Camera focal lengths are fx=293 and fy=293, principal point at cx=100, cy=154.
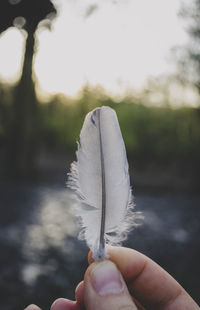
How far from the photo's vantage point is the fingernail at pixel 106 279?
33.5 inches

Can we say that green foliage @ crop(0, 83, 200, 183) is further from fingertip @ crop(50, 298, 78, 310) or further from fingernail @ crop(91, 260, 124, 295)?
fingernail @ crop(91, 260, 124, 295)

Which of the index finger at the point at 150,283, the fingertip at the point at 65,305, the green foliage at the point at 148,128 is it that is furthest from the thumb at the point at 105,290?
the green foliage at the point at 148,128

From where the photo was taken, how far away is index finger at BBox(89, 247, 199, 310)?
1.07 metres

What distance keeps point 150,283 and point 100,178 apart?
0.50 metres

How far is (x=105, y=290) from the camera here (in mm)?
847

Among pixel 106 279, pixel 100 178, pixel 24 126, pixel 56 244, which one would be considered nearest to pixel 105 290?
pixel 106 279

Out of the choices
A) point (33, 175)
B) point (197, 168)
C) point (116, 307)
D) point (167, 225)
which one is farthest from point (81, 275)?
point (197, 168)

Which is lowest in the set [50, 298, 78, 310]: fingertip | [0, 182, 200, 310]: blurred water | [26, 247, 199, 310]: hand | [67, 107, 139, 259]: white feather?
[0, 182, 200, 310]: blurred water

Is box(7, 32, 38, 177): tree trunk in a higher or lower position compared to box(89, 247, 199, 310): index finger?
higher

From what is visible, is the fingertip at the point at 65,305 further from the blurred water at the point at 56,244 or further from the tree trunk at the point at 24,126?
the tree trunk at the point at 24,126

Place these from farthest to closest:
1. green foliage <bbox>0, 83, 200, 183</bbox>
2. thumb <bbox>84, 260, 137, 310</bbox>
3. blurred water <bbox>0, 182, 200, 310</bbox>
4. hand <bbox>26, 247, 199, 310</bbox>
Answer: green foliage <bbox>0, 83, 200, 183</bbox> → blurred water <bbox>0, 182, 200, 310</bbox> → hand <bbox>26, 247, 199, 310</bbox> → thumb <bbox>84, 260, 137, 310</bbox>

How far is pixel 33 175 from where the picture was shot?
760cm

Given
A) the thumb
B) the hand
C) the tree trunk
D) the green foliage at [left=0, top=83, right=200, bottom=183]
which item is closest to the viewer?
the thumb

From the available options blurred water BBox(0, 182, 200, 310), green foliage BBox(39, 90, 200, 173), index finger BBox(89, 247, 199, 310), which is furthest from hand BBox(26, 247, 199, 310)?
green foliage BBox(39, 90, 200, 173)
